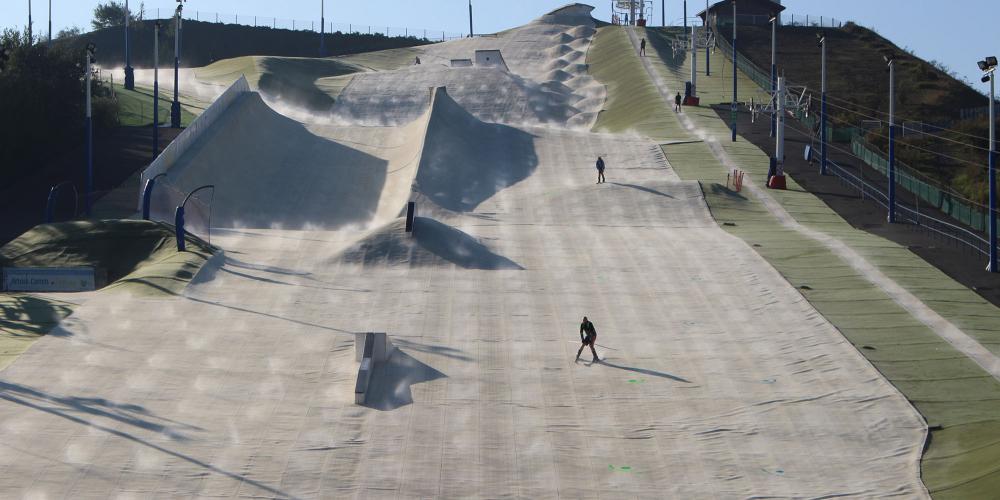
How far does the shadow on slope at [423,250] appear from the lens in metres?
39.3

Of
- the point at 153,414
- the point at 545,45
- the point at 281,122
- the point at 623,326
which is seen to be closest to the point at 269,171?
the point at 281,122

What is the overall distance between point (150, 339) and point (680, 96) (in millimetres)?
48978

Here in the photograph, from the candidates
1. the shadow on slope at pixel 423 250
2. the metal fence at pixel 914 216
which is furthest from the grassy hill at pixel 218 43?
the shadow on slope at pixel 423 250

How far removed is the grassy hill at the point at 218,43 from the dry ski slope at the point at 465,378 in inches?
2810

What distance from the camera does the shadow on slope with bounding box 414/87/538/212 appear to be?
52.5 metres

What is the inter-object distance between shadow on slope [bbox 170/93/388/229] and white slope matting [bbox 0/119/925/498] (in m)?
8.42

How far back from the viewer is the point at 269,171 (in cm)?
5428

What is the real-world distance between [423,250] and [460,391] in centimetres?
1348

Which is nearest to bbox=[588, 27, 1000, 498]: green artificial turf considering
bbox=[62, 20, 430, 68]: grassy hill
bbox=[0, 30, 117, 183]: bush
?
bbox=[0, 30, 117, 183]: bush

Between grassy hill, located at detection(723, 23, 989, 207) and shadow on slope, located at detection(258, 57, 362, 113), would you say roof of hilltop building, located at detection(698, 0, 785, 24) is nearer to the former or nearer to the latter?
grassy hill, located at detection(723, 23, 989, 207)

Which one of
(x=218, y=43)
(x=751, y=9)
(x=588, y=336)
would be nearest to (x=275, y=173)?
(x=588, y=336)

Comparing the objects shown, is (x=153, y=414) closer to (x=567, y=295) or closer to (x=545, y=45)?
(x=567, y=295)

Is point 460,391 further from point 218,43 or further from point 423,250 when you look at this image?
point 218,43

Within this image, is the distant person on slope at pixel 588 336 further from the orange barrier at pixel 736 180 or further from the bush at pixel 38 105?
the bush at pixel 38 105
